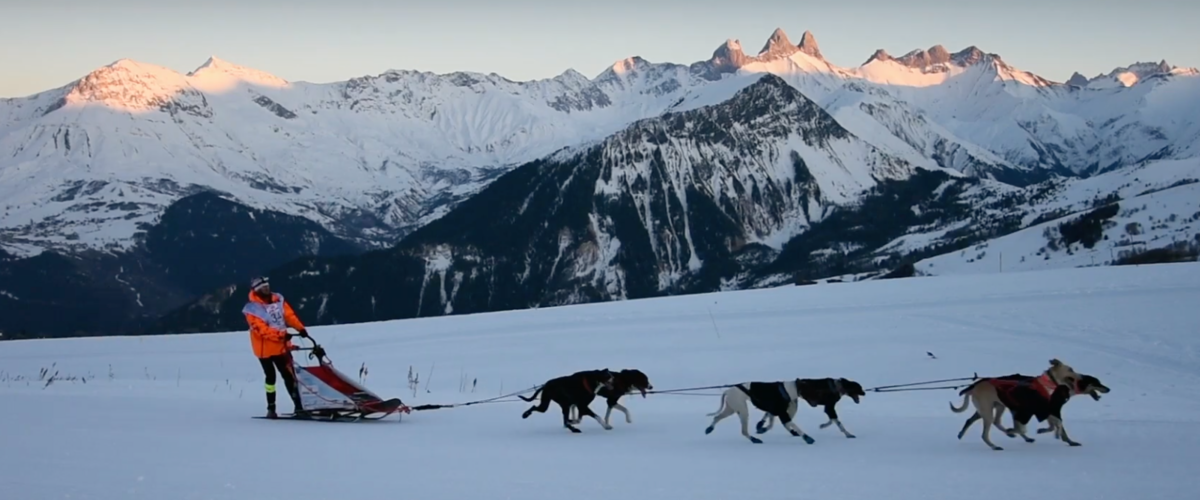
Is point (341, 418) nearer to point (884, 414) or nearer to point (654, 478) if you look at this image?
point (654, 478)

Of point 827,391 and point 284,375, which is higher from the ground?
point 284,375

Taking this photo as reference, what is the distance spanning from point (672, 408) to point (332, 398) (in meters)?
5.17

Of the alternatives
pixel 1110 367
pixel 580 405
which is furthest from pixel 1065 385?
pixel 1110 367

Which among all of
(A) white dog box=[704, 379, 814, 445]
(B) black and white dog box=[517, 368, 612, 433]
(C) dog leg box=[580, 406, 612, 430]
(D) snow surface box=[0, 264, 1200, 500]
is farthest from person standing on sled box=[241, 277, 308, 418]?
(A) white dog box=[704, 379, 814, 445]

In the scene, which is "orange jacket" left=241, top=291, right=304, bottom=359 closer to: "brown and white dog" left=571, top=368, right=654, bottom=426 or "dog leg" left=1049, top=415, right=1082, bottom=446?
"brown and white dog" left=571, top=368, right=654, bottom=426

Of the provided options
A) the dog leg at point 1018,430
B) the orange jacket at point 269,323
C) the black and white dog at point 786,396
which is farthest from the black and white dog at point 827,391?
the orange jacket at point 269,323

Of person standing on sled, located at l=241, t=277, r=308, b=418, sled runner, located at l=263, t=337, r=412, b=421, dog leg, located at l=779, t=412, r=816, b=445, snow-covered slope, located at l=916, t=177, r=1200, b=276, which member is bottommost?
dog leg, located at l=779, t=412, r=816, b=445

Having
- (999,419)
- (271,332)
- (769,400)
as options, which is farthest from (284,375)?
(999,419)

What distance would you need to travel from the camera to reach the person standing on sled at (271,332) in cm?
1356

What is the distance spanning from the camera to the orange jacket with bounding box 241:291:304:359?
533 inches

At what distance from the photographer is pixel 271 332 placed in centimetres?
1362

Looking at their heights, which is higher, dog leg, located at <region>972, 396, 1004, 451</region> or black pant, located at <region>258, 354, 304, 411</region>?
black pant, located at <region>258, 354, 304, 411</region>

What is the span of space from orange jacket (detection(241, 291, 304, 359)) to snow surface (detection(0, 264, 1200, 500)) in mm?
937

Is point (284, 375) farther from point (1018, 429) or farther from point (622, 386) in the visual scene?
point (1018, 429)
